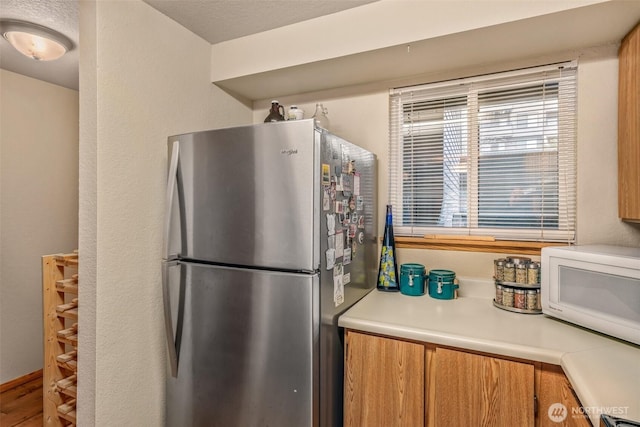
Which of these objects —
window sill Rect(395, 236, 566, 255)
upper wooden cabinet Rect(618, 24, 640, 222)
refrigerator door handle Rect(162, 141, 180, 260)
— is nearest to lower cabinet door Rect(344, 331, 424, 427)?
window sill Rect(395, 236, 566, 255)

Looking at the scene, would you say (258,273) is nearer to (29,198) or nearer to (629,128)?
(629,128)

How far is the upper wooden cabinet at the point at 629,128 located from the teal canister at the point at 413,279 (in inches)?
35.6

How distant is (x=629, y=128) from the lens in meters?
1.34

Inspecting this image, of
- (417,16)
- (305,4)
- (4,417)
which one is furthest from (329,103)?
(4,417)

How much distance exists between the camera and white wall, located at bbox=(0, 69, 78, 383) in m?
2.37

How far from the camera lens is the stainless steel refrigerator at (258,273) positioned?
3.91ft

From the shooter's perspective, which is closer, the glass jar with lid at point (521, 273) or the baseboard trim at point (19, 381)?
the glass jar with lid at point (521, 273)

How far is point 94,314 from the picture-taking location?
133 centimetres

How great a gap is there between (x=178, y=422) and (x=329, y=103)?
1923 millimetres

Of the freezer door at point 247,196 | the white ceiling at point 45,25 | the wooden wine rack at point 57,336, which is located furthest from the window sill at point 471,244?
the white ceiling at point 45,25

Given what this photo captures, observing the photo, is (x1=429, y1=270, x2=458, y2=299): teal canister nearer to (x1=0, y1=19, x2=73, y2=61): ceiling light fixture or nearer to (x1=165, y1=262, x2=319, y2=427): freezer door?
(x1=165, y1=262, x2=319, y2=427): freezer door

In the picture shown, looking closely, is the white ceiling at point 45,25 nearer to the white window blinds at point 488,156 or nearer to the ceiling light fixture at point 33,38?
the ceiling light fixture at point 33,38

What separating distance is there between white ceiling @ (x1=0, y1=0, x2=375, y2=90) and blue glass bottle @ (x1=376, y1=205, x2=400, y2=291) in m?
1.13

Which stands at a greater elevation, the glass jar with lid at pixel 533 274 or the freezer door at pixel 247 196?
the freezer door at pixel 247 196
